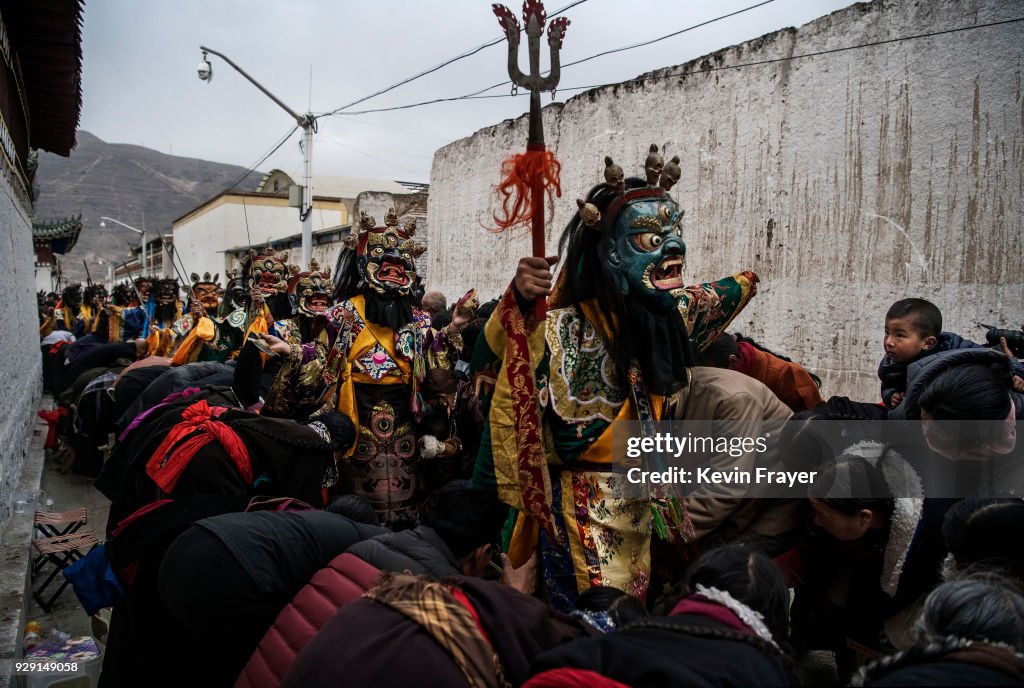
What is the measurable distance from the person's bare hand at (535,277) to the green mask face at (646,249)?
301 mm

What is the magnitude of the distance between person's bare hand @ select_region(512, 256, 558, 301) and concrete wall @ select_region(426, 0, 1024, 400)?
4.92 metres

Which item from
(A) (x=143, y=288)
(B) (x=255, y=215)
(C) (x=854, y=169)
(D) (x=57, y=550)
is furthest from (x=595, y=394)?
(B) (x=255, y=215)

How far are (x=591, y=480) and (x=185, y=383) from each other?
11.2ft

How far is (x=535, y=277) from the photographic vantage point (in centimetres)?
265

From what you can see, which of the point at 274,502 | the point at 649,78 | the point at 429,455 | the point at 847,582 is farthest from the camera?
the point at 649,78

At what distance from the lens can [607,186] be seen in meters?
2.95

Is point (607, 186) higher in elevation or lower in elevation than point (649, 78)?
lower

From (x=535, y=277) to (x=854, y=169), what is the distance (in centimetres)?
548

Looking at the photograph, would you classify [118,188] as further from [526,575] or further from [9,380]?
[526,575]

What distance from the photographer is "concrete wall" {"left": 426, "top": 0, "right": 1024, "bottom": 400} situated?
5930 mm

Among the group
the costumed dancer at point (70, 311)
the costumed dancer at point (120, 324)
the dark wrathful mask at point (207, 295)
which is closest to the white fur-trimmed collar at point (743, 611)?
the dark wrathful mask at point (207, 295)

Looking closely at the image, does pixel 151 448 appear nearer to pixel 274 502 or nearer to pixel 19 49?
pixel 274 502

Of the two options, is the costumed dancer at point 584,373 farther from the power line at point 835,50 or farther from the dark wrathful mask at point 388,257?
the power line at point 835,50

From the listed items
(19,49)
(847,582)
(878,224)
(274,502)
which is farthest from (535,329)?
(19,49)
